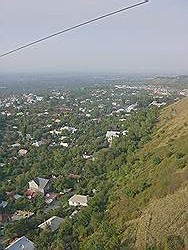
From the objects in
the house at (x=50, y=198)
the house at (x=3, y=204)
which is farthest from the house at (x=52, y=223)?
the house at (x=3, y=204)

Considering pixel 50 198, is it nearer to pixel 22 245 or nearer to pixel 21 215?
pixel 21 215

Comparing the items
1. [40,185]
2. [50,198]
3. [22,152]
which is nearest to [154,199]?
[50,198]

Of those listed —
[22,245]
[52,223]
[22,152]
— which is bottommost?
[22,152]

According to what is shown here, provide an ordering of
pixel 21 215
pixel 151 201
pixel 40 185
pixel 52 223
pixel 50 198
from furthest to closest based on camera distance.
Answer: pixel 40 185 < pixel 50 198 < pixel 21 215 < pixel 52 223 < pixel 151 201

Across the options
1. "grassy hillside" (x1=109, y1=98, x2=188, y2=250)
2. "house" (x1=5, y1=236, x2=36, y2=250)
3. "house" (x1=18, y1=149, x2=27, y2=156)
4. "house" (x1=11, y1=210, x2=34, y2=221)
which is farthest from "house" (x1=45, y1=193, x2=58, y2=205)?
"house" (x1=18, y1=149, x2=27, y2=156)

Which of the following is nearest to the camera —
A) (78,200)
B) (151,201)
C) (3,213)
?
(151,201)

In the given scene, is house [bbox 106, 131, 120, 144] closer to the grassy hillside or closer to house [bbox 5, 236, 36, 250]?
the grassy hillside

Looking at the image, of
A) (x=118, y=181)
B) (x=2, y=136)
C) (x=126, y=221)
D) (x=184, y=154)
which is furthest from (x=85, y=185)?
(x=2, y=136)
